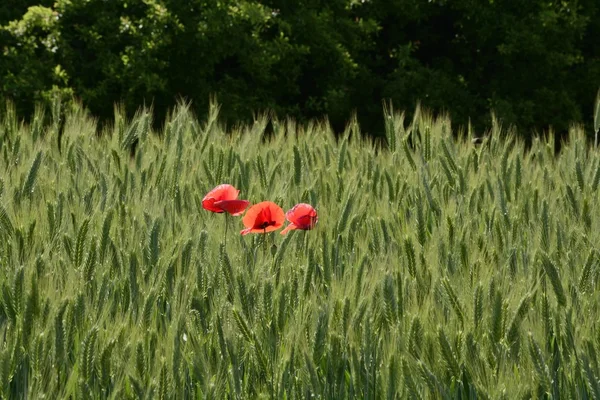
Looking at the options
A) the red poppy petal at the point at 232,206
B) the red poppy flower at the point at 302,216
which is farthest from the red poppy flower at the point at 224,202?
the red poppy flower at the point at 302,216

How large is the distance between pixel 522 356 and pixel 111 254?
0.80 meters

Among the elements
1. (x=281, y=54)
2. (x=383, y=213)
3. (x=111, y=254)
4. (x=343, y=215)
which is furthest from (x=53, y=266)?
(x=281, y=54)

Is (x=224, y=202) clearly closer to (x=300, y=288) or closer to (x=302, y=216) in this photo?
(x=302, y=216)

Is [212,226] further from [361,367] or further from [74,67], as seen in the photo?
[74,67]

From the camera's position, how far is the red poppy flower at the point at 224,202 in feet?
7.34

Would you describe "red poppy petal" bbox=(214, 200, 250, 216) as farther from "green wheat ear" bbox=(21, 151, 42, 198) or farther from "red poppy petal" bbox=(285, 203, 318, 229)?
"green wheat ear" bbox=(21, 151, 42, 198)

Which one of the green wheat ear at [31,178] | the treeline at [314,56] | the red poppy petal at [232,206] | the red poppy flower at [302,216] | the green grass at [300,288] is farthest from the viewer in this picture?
the treeline at [314,56]

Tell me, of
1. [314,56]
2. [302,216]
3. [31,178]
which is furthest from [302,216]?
[314,56]

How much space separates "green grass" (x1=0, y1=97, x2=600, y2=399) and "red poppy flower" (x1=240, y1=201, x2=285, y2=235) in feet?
0.13

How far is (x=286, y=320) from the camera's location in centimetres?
172

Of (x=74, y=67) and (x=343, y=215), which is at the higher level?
(x=343, y=215)

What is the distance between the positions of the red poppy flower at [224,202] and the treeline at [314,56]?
3136 millimetres

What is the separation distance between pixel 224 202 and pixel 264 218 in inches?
5.2

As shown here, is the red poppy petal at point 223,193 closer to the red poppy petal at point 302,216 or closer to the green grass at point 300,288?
the green grass at point 300,288
